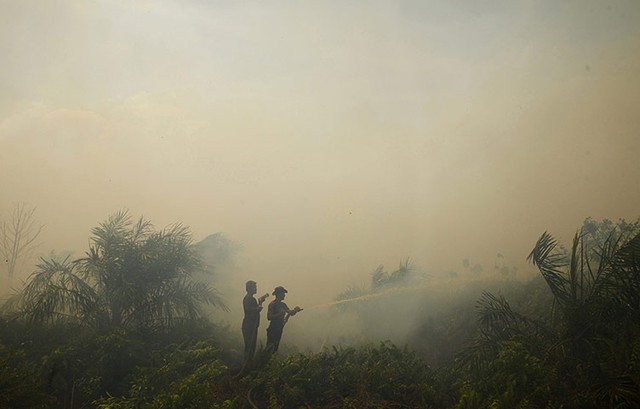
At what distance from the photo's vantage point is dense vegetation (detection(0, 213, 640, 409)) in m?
5.64

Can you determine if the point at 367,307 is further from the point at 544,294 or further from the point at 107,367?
the point at 107,367

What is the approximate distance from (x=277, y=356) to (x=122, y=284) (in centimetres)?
616

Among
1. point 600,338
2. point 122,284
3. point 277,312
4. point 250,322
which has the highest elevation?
point 122,284

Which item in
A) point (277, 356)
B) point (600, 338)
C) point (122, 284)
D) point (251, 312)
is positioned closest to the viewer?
point (600, 338)

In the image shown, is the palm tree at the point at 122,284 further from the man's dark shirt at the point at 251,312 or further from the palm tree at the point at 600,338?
the palm tree at the point at 600,338

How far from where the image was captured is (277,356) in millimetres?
8375

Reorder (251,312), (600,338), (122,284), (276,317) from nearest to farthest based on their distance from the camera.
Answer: (600,338) < (276,317) < (251,312) < (122,284)

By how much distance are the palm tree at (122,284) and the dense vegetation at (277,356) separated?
0.13 ft

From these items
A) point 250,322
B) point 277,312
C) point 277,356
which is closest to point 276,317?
point 277,312

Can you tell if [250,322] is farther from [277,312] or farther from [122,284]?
[122,284]

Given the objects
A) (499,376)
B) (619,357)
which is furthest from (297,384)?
(619,357)

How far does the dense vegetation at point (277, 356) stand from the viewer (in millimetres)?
5637

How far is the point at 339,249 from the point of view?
100ft

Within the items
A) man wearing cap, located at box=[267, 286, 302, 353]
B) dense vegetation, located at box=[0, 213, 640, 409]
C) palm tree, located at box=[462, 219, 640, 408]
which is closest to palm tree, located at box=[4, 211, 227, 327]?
dense vegetation, located at box=[0, 213, 640, 409]
